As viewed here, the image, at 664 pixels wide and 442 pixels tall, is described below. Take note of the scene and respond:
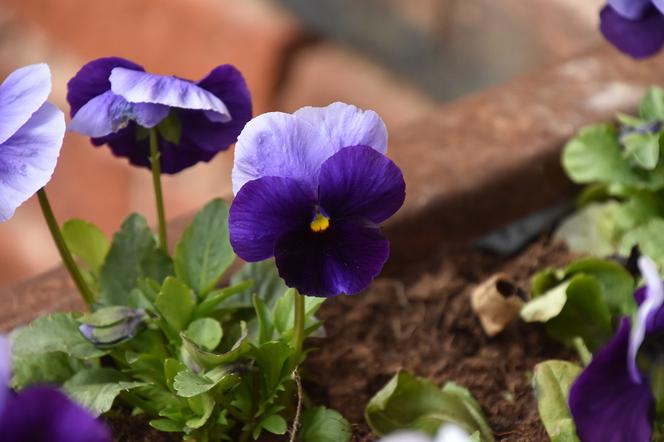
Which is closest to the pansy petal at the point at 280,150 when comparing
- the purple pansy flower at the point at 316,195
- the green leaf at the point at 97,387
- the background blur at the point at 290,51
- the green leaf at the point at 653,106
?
the purple pansy flower at the point at 316,195

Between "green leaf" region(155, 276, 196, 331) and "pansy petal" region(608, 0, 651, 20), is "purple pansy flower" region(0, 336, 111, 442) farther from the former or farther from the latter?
"pansy petal" region(608, 0, 651, 20)

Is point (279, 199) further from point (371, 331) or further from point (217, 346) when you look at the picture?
point (371, 331)

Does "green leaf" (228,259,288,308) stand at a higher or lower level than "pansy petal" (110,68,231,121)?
lower

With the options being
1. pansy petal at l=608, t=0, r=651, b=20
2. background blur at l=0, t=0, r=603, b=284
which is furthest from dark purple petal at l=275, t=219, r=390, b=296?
background blur at l=0, t=0, r=603, b=284

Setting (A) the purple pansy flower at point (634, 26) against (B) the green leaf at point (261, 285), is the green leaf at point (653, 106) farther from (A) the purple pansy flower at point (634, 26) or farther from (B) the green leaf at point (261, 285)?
(B) the green leaf at point (261, 285)

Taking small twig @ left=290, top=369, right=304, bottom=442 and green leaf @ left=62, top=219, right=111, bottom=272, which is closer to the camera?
small twig @ left=290, top=369, right=304, bottom=442
